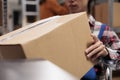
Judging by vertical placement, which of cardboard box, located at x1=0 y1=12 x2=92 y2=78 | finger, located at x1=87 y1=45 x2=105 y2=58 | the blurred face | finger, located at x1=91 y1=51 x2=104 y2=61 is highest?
the blurred face

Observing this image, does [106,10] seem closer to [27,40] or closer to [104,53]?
[104,53]

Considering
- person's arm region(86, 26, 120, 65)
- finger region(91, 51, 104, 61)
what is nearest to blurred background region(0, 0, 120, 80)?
person's arm region(86, 26, 120, 65)

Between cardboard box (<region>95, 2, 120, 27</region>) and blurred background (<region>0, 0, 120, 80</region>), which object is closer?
blurred background (<region>0, 0, 120, 80</region>)

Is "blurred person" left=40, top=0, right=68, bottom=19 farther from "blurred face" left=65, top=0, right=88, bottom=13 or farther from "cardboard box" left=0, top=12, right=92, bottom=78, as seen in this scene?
"cardboard box" left=0, top=12, right=92, bottom=78

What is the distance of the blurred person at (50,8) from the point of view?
2.00 meters

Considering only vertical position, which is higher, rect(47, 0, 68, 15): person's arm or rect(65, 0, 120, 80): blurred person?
rect(47, 0, 68, 15): person's arm

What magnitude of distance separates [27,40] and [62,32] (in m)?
0.15

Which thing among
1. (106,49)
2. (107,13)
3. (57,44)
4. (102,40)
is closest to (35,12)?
(107,13)

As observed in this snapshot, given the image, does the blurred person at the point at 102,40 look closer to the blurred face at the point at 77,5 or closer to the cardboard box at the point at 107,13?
the blurred face at the point at 77,5

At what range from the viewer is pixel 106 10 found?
229cm

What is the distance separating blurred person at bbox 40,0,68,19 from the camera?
200cm

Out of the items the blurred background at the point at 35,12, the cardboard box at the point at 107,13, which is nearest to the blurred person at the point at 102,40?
the blurred background at the point at 35,12

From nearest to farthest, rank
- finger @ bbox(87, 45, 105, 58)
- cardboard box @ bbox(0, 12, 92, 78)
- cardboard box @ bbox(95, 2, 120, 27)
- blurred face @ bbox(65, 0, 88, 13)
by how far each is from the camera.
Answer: cardboard box @ bbox(0, 12, 92, 78), finger @ bbox(87, 45, 105, 58), blurred face @ bbox(65, 0, 88, 13), cardboard box @ bbox(95, 2, 120, 27)

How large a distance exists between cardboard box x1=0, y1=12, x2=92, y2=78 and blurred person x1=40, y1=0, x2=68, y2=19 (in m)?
1.06
